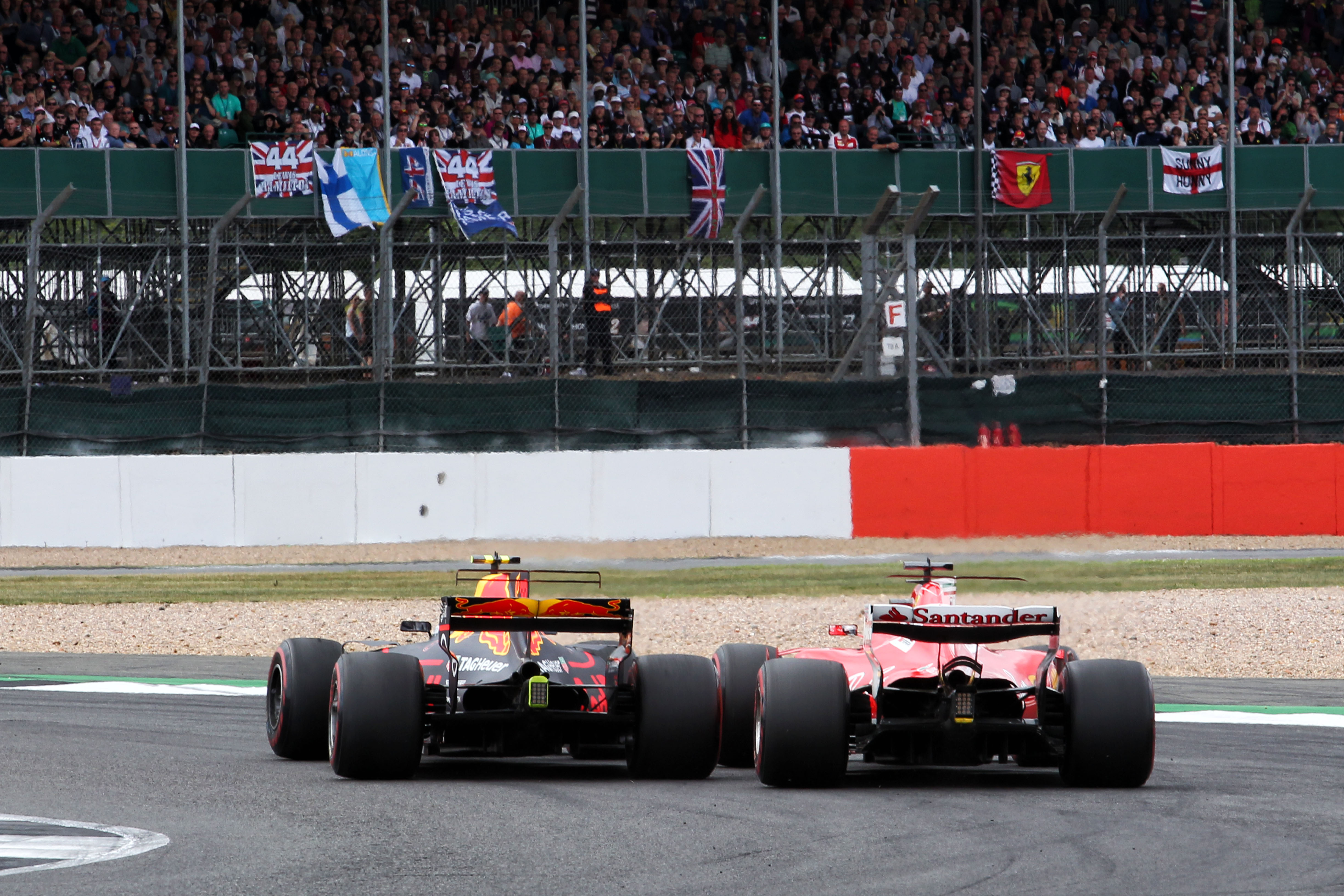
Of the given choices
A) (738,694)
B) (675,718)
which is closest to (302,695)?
(675,718)

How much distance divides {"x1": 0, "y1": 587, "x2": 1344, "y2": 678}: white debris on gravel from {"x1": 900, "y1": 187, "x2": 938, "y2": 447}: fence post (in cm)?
493

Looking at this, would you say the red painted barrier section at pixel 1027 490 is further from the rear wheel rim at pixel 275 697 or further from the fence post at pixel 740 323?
the rear wheel rim at pixel 275 697

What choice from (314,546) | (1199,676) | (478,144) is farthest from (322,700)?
(478,144)

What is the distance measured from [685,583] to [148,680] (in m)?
4.86

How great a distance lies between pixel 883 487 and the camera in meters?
18.8

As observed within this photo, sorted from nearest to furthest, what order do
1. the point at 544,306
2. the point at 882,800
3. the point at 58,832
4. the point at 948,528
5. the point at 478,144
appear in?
the point at 58,832 → the point at 882,800 → the point at 948,528 → the point at 544,306 → the point at 478,144

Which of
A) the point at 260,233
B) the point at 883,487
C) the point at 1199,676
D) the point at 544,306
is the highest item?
the point at 260,233

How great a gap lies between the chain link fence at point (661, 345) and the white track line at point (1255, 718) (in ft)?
30.8

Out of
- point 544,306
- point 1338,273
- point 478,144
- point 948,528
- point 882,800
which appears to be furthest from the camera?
point 478,144

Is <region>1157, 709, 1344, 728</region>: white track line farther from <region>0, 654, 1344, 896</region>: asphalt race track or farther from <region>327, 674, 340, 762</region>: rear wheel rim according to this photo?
<region>327, 674, 340, 762</region>: rear wheel rim

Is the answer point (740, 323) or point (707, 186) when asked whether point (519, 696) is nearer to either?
point (740, 323)

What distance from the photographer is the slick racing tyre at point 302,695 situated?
812 cm

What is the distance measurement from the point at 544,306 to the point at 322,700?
14.1 m

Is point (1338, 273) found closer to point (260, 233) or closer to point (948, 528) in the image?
point (948, 528)
